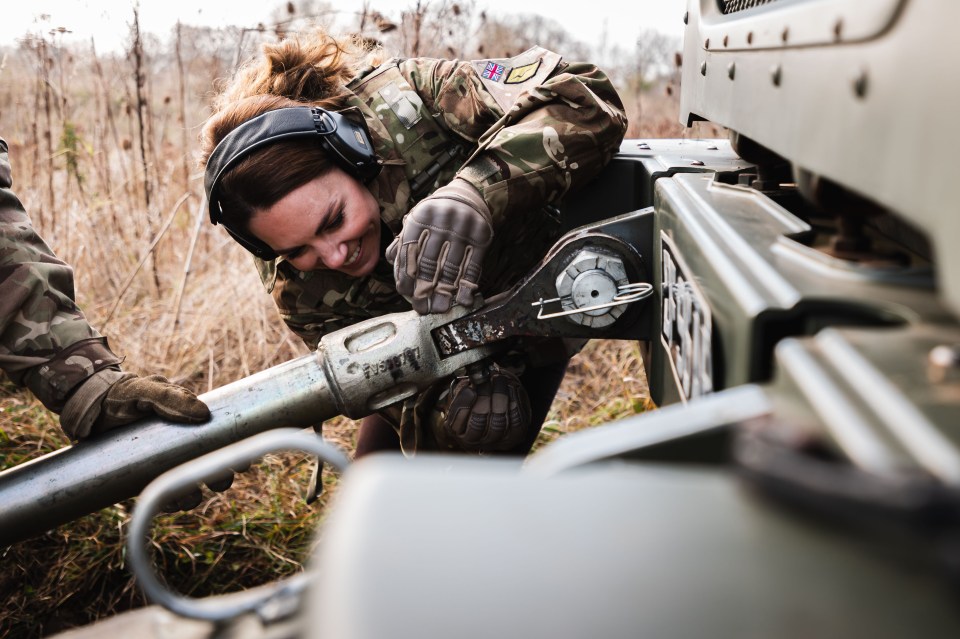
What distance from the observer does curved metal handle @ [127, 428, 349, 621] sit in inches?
29.5

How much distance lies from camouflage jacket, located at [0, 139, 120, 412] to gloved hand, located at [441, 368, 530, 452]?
0.85 m

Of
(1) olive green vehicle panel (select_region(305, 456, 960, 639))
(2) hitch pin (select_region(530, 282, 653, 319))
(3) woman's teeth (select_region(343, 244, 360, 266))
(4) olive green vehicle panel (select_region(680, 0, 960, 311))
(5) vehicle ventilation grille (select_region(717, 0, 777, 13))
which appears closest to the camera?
(1) olive green vehicle panel (select_region(305, 456, 960, 639))

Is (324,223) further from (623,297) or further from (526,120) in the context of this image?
(623,297)

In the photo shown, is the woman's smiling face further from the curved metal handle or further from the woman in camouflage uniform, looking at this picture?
the curved metal handle

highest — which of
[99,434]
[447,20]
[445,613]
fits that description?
[447,20]

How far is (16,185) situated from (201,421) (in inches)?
129

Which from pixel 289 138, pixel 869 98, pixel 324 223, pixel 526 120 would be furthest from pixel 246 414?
pixel 869 98

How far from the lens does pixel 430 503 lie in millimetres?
571

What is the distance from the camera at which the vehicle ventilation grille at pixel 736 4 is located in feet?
4.68

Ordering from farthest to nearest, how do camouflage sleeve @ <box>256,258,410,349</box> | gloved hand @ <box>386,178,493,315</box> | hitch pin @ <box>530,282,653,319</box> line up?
camouflage sleeve @ <box>256,258,410,349</box>, gloved hand @ <box>386,178,493,315</box>, hitch pin @ <box>530,282,653,319</box>

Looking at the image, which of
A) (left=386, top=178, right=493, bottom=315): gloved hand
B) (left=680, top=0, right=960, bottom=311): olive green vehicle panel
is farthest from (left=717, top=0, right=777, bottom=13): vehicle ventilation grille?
(left=386, top=178, right=493, bottom=315): gloved hand

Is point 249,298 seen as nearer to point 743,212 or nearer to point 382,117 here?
point 382,117

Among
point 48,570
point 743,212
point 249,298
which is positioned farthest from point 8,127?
point 743,212

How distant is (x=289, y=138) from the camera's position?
2088 millimetres
